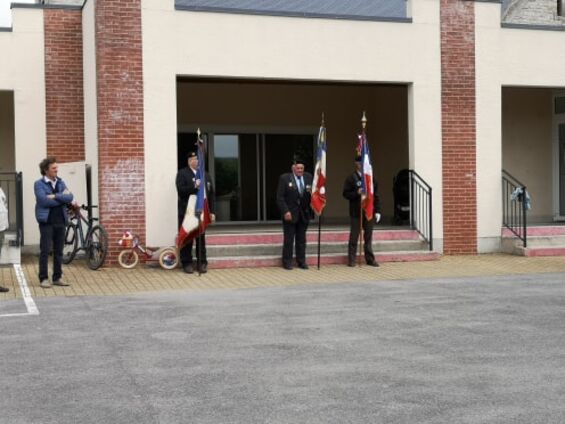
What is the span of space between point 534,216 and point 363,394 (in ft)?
45.4

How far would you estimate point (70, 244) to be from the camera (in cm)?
1400

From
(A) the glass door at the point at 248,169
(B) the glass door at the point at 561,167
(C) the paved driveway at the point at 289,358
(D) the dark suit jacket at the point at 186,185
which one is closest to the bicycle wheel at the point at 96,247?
(D) the dark suit jacket at the point at 186,185

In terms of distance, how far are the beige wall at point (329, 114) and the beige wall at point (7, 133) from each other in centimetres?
355

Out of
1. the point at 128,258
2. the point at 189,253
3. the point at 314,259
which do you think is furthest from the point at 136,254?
the point at 314,259

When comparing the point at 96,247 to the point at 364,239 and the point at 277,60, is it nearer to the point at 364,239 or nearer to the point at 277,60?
the point at 364,239

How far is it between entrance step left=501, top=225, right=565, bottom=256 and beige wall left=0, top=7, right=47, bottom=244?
8.75 metres

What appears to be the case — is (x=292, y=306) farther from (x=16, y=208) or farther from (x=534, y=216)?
(x=534, y=216)

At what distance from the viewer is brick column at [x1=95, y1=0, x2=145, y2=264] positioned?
516 inches

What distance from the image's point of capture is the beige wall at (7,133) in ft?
51.8

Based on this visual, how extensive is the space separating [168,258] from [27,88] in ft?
14.7

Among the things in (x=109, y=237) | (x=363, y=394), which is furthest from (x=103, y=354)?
(x=109, y=237)

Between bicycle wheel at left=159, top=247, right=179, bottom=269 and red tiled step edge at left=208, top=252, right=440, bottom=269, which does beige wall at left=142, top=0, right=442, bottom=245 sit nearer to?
bicycle wheel at left=159, top=247, right=179, bottom=269

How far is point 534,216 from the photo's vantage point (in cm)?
1816

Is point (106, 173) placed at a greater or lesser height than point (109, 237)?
greater
